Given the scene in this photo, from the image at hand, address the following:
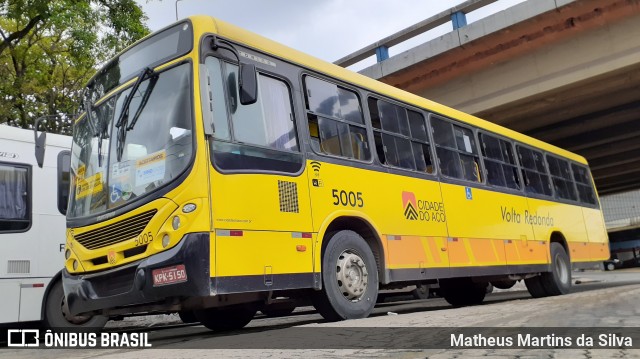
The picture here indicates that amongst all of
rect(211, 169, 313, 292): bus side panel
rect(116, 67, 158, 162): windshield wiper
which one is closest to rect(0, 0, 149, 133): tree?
rect(116, 67, 158, 162): windshield wiper

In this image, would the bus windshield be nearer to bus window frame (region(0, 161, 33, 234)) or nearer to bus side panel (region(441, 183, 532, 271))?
bus window frame (region(0, 161, 33, 234))

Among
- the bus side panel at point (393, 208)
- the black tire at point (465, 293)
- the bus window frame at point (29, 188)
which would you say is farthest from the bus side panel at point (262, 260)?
the black tire at point (465, 293)

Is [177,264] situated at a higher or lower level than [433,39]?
lower

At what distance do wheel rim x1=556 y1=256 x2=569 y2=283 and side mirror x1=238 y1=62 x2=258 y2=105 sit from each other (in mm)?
8391

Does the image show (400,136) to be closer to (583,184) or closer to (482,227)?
(482,227)

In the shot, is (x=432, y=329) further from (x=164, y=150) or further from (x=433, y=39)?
(x=433, y=39)

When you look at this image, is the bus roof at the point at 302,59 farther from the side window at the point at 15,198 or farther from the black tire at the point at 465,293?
the side window at the point at 15,198

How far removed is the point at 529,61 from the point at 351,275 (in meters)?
10.6

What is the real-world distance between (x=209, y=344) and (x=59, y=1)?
1081 centimetres

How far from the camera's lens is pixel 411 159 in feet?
26.0

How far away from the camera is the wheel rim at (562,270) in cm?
1133

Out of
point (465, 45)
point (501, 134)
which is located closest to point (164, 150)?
point (501, 134)

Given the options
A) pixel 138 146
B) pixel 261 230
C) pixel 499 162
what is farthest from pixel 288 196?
pixel 499 162

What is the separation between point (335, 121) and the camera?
270 inches
